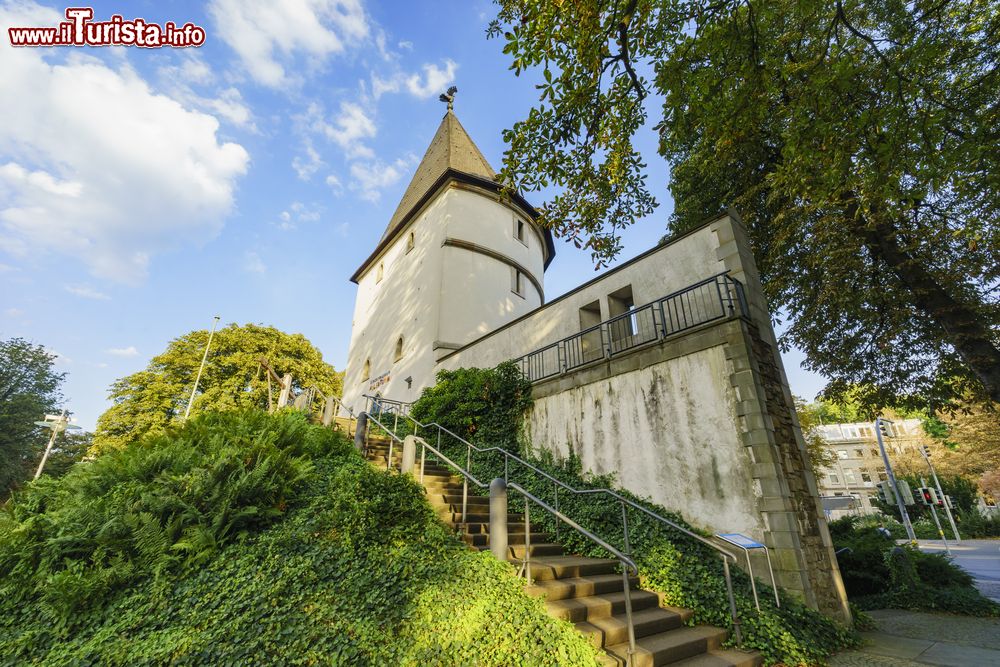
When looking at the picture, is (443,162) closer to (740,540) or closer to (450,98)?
(450,98)

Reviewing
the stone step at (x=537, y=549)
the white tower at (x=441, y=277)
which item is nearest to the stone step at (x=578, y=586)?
the stone step at (x=537, y=549)

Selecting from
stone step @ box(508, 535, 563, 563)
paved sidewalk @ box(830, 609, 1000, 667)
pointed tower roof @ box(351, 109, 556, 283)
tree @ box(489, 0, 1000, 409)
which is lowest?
paved sidewalk @ box(830, 609, 1000, 667)

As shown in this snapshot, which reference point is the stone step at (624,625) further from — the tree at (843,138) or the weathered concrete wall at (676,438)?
the tree at (843,138)

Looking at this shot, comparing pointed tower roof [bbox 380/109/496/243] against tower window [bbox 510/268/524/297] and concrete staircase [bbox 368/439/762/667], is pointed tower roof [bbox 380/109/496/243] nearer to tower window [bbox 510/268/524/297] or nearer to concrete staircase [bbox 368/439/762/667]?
tower window [bbox 510/268/524/297]

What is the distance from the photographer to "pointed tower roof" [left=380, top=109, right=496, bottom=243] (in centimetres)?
2228

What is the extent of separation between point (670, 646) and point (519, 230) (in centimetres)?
1925

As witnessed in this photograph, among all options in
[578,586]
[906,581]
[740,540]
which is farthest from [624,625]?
[906,581]

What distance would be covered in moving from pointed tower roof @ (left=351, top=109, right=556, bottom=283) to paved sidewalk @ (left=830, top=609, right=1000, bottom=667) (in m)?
16.8

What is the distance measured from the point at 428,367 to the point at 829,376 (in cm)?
1313

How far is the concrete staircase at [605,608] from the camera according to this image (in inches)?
172

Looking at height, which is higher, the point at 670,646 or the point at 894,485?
the point at 894,485

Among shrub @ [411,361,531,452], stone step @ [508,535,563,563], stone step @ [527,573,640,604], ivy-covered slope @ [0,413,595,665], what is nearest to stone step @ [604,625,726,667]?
ivy-covered slope @ [0,413,595,665]

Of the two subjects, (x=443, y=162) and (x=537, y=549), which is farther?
(x=443, y=162)

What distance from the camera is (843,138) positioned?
6207 mm
